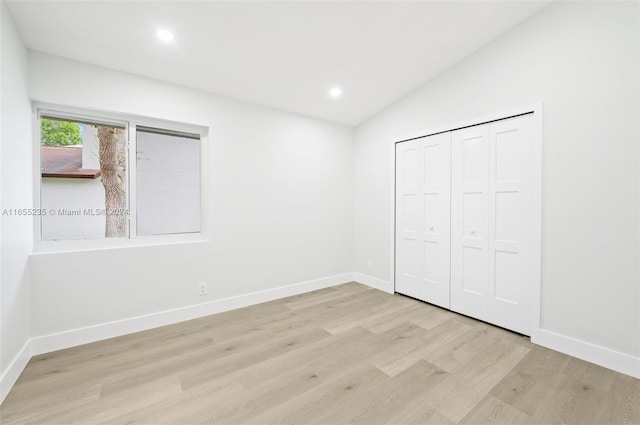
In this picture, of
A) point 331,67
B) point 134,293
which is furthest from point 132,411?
point 331,67

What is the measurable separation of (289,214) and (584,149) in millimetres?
3036

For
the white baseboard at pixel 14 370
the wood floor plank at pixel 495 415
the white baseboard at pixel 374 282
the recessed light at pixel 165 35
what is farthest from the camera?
the white baseboard at pixel 374 282

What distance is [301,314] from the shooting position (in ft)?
10.3

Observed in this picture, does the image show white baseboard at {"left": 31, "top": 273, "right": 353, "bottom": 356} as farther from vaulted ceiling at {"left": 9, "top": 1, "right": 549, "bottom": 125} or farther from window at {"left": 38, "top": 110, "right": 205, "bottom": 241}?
vaulted ceiling at {"left": 9, "top": 1, "right": 549, "bottom": 125}

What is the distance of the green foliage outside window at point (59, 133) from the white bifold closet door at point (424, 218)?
11.7 feet

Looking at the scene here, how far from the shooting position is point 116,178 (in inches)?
109

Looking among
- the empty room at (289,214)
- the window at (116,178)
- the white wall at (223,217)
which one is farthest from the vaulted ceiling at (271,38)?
the window at (116,178)

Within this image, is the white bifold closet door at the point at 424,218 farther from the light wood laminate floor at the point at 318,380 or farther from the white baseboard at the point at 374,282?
the light wood laminate floor at the point at 318,380

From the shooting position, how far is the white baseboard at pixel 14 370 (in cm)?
173

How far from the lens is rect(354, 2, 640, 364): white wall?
6.76 feet

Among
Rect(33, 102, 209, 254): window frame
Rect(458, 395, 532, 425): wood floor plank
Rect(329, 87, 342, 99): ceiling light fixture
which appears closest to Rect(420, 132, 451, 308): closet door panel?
Rect(329, 87, 342, 99): ceiling light fixture

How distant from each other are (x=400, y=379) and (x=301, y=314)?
1.40 metres

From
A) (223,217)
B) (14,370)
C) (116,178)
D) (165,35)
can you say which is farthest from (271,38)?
(14,370)

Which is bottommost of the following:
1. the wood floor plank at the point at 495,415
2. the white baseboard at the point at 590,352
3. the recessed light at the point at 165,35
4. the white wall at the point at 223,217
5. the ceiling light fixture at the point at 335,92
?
the wood floor plank at the point at 495,415
